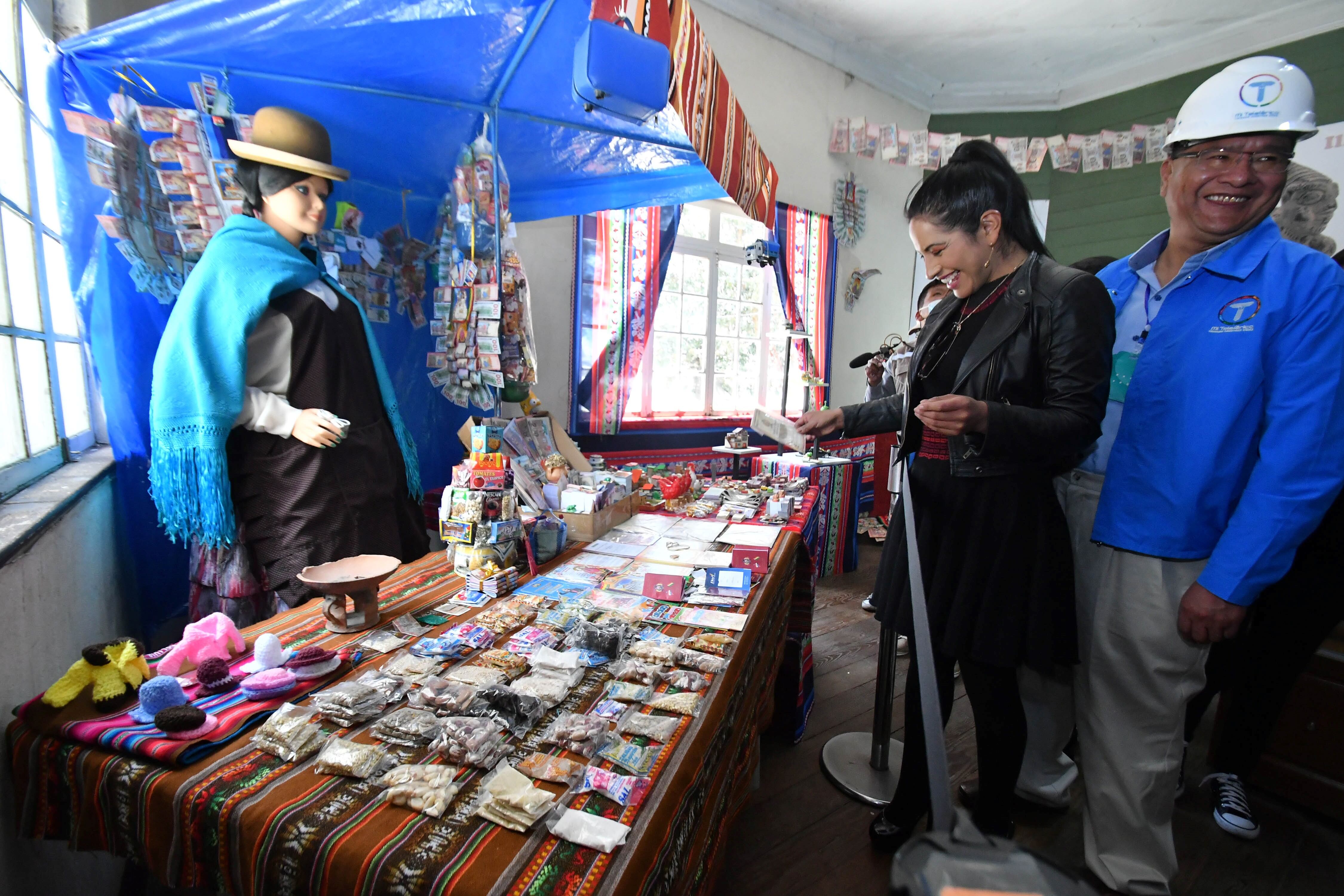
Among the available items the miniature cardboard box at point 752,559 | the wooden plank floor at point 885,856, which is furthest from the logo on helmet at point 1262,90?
the wooden plank floor at point 885,856

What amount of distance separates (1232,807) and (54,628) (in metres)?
3.52

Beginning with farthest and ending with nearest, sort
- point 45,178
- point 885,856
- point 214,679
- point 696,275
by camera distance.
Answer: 1. point 696,275
2. point 885,856
3. point 45,178
4. point 214,679

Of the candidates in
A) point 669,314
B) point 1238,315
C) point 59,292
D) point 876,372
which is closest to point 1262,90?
point 1238,315

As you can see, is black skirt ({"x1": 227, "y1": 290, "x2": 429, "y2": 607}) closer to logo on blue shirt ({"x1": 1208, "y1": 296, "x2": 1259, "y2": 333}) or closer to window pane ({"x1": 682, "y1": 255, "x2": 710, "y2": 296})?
logo on blue shirt ({"x1": 1208, "y1": 296, "x2": 1259, "y2": 333})

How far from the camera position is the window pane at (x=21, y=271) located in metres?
1.51

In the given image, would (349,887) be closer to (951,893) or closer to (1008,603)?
(951,893)

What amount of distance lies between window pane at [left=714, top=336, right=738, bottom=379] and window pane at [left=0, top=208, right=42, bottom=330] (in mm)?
4193

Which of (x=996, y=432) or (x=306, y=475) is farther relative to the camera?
(x=306, y=475)

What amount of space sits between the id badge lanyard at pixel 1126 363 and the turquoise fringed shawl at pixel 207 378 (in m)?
2.28

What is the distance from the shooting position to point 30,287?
1.67m

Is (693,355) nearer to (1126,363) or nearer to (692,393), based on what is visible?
(692,393)

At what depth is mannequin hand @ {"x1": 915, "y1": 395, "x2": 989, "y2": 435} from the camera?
1.30m

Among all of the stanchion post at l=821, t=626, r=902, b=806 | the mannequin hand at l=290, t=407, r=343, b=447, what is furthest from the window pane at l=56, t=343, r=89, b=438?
the stanchion post at l=821, t=626, r=902, b=806

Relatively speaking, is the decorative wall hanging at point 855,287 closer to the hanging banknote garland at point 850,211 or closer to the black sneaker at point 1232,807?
the hanging banknote garland at point 850,211
